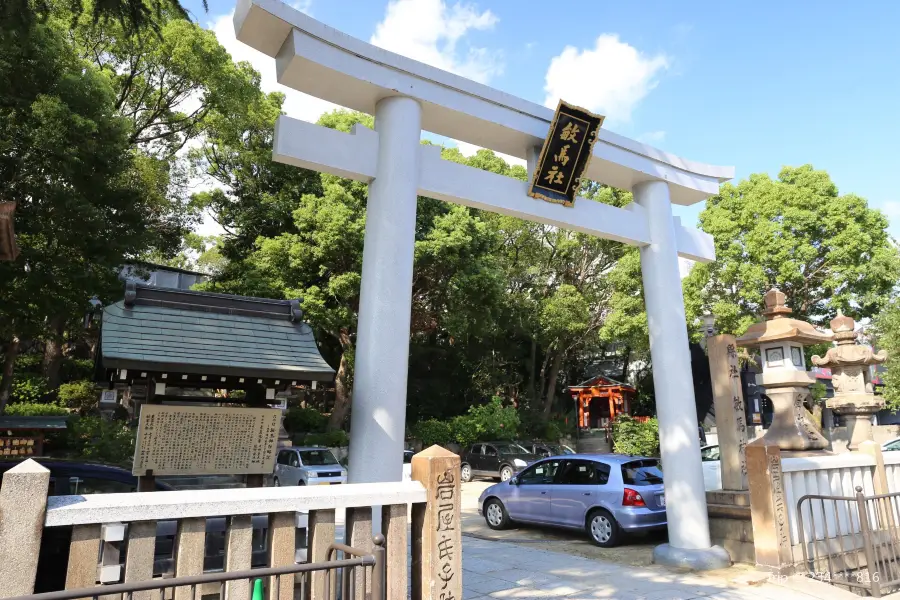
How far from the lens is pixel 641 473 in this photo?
9.02m

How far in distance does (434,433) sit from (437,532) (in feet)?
62.1

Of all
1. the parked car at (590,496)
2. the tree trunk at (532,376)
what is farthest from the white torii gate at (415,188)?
the tree trunk at (532,376)

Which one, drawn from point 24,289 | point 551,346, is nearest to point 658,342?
point 24,289

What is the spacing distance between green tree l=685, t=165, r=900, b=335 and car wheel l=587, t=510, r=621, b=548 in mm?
13764

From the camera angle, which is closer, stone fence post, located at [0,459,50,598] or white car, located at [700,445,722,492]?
stone fence post, located at [0,459,50,598]

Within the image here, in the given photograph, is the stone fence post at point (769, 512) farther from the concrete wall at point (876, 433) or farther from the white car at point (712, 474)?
the concrete wall at point (876, 433)

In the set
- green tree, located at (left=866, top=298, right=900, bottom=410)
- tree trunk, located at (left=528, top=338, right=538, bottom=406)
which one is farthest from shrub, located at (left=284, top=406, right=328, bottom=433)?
green tree, located at (left=866, top=298, right=900, bottom=410)

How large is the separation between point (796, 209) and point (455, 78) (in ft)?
61.3

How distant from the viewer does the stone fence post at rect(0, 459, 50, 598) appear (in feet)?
8.52

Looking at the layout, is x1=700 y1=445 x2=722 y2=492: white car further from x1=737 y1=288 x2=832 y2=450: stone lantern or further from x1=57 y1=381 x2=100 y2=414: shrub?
x1=57 y1=381 x2=100 y2=414: shrub

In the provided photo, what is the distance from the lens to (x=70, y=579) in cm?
Answer: 283

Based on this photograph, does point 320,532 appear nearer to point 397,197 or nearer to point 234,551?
point 234,551

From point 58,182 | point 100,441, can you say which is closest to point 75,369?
point 100,441

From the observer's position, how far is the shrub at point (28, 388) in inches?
720
